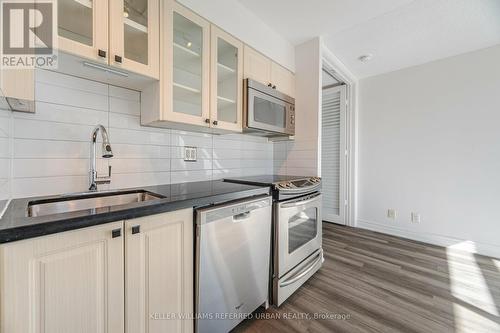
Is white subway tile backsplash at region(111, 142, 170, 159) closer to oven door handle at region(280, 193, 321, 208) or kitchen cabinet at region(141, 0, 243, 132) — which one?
kitchen cabinet at region(141, 0, 243, 132)

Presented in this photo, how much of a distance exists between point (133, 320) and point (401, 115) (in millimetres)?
A: 3709

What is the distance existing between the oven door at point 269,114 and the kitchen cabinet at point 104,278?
110cm

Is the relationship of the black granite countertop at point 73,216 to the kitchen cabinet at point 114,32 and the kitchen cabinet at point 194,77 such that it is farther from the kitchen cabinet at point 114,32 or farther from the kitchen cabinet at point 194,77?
the kitchen cabinet at point 114,32

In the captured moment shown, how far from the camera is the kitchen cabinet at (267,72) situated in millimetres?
1892

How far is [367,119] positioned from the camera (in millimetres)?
3295

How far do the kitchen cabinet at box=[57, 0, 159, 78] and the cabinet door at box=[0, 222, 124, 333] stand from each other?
87 centimetres

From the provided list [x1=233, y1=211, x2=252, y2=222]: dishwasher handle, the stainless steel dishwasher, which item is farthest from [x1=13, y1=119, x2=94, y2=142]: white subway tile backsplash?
[x1=233, y1=211, x2=252, y2=222]: dishwasher handle

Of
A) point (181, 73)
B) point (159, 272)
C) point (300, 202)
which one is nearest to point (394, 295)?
point (300, 202)

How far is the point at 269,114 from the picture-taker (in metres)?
2.04

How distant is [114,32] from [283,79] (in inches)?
64.6

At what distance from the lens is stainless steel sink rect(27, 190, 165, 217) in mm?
1056

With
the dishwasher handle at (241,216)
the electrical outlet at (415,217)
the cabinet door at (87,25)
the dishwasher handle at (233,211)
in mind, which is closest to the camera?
the cabinet door at (87,25)

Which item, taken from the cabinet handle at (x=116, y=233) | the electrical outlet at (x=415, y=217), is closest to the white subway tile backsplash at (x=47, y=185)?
the cabinet handle at (x=116, y=233)
